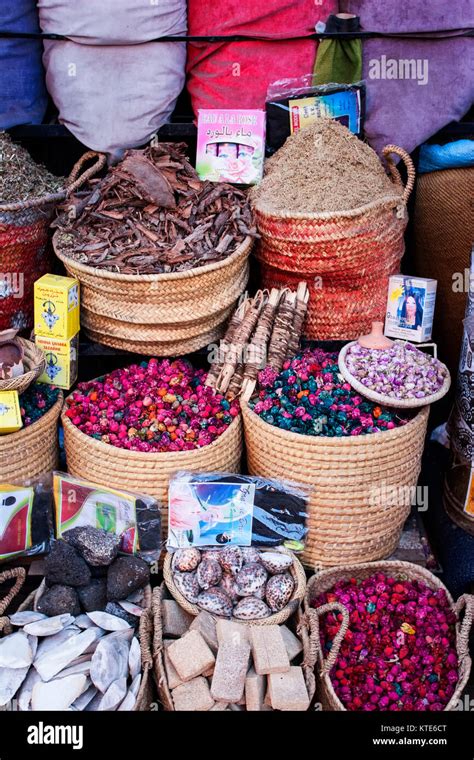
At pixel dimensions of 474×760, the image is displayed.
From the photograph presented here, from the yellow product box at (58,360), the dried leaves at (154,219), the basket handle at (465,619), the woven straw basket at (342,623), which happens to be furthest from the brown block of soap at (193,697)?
the dried leaves at (154,219)

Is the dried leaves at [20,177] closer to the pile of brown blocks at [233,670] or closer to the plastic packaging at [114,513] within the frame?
the plastic packaging at [114,513]

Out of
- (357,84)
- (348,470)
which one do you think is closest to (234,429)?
(348,470)

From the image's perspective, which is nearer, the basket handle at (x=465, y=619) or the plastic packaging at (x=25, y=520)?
the basket handle at (x=465, y=619)

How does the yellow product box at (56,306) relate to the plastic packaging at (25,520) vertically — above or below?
above

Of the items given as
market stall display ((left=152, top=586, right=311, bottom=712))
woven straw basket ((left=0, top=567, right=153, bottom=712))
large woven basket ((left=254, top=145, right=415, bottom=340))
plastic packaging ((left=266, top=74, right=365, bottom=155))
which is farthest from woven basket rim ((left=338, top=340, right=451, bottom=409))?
plastic packaging ((left=266, top=74, right=365, bottom=155))

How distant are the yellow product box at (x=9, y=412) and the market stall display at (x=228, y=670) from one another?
0.65 m

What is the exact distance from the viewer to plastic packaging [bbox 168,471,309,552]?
210 cm

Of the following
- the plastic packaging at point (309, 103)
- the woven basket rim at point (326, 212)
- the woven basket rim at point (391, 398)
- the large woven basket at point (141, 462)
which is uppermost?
the plastic packaging at point (309, 103)

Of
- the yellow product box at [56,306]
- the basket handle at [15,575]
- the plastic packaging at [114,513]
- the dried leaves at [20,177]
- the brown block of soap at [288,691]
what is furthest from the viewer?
the dried leaves at [20,177]

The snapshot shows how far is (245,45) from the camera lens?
8.24ft

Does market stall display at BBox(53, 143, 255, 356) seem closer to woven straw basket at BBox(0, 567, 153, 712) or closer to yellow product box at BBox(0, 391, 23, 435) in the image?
yellow product box at BBox(0, 391, 23, 435)

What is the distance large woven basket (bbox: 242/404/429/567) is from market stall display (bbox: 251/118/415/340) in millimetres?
474

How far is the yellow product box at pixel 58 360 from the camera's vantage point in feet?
7.57
